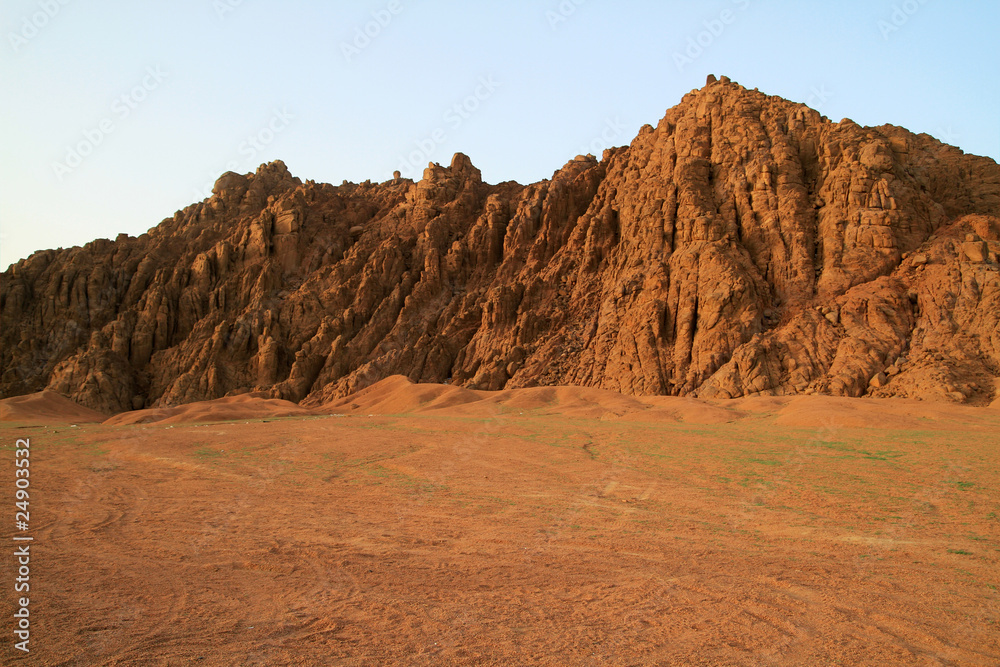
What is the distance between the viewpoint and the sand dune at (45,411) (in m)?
30.5

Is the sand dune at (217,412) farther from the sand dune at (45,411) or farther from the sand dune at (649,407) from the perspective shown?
the sand dune at (45,411)

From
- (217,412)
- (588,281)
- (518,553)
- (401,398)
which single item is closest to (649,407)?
(401,398)

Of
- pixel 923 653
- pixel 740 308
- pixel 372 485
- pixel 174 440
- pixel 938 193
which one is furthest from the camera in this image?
pixel 938 193

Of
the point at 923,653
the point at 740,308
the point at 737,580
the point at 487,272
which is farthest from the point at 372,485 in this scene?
the point at 487,272

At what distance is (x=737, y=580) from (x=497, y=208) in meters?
39.5

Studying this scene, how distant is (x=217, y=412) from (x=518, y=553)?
2503 centimetres

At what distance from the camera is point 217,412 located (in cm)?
2894

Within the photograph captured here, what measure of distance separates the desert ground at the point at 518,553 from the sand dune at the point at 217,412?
1128 cm

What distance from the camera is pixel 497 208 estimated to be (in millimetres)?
44438

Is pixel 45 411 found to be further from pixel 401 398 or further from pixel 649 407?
pixel 649 407

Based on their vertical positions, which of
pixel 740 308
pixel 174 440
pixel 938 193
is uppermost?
pixel 938 193

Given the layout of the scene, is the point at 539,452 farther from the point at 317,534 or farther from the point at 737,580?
the point at 737,580

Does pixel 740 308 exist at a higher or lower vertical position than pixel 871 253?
lower

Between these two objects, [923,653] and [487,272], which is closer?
[923,653]
